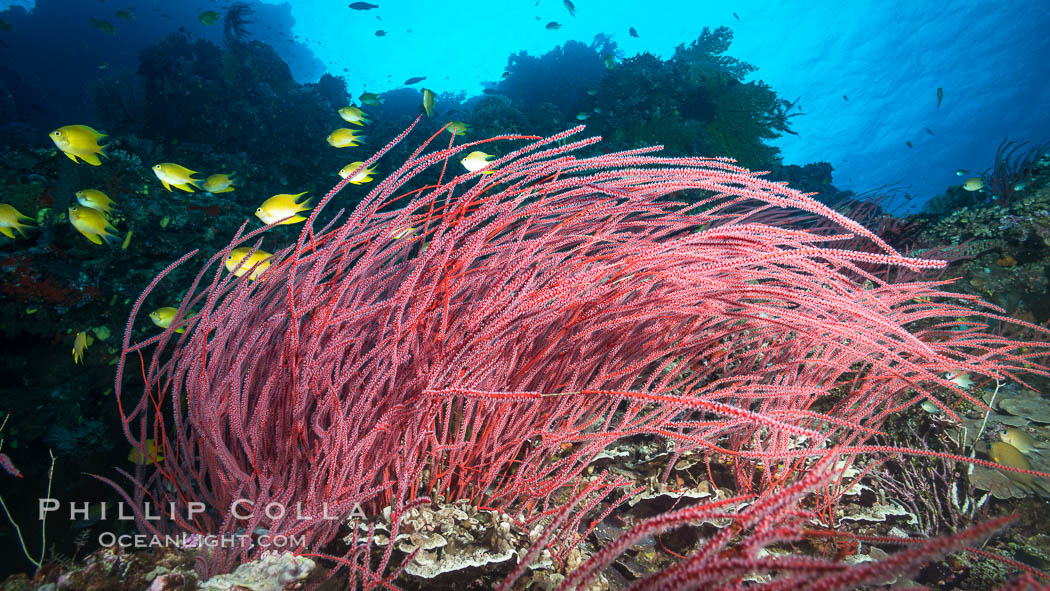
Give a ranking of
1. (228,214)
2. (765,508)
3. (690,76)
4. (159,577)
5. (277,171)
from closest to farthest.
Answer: (765,508) → (159,577) → (228,214) → (277,171) → (690,76)

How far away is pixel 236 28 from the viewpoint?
11.6 metres

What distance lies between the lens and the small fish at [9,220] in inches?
137

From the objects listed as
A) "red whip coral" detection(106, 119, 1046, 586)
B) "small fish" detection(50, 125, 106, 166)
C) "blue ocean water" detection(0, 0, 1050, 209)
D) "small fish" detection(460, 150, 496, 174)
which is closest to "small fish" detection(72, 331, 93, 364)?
"small fish" detection(50, 125, 106, 166)

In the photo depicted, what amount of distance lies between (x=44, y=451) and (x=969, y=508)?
6295mm

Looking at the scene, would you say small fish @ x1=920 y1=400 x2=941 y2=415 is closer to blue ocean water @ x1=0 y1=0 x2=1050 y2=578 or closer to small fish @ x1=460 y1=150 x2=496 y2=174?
blue ocean water @ x1=0 y1=0 x2=1050 y2=578

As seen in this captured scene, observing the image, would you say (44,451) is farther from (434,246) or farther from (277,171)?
(277,171)

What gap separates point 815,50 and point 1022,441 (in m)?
59.4

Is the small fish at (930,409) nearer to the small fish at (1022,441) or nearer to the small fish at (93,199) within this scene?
the small fish at (1022,441)

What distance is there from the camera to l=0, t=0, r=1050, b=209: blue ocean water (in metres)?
20.9

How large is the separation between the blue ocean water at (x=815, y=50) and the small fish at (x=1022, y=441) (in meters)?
25.2

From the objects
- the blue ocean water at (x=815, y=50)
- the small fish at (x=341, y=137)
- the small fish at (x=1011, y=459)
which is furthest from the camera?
the blue ocean water at (x=815, y=50)

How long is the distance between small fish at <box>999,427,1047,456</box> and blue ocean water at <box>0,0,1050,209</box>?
25164 mm

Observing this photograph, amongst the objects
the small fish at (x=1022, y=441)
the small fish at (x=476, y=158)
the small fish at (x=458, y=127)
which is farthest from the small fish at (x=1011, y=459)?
the small fish at (x=476, y=158)

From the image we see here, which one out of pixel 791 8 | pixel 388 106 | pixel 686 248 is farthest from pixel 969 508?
pixel 791 8
